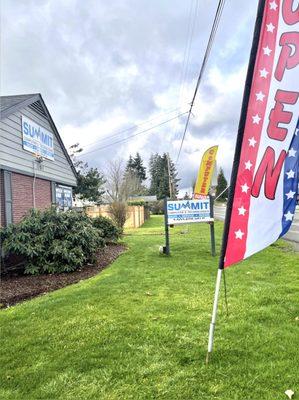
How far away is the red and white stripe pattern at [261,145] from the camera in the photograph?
3.25 meters

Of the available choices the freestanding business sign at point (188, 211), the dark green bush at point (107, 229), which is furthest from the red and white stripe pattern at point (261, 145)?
the dark green bush at point (107, 229)

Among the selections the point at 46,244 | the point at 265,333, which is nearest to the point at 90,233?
the point at 46,244

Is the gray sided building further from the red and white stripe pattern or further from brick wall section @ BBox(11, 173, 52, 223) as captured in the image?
the red and white stripe pattern

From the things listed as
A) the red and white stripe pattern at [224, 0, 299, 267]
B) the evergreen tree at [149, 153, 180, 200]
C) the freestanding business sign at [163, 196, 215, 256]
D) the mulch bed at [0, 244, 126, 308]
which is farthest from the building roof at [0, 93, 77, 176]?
the evergreen tree at [149, 153, 180, 200]

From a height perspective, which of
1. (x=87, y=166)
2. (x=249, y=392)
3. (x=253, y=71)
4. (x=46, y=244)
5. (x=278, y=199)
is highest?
(x=87, y=166)

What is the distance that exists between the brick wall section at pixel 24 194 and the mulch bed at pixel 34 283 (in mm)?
2522

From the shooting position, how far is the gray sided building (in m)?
9.84

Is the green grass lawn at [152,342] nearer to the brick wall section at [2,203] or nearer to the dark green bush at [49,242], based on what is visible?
the dark green bush at [49,242]

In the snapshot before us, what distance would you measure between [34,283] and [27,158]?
472 cm

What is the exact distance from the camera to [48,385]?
3.14m

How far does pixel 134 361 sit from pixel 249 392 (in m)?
1.07

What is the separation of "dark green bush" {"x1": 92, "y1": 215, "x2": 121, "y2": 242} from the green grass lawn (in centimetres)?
689

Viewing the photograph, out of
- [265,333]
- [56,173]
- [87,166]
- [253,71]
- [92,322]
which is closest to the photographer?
[253,71]

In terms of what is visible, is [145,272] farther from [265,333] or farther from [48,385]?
[48,385]
